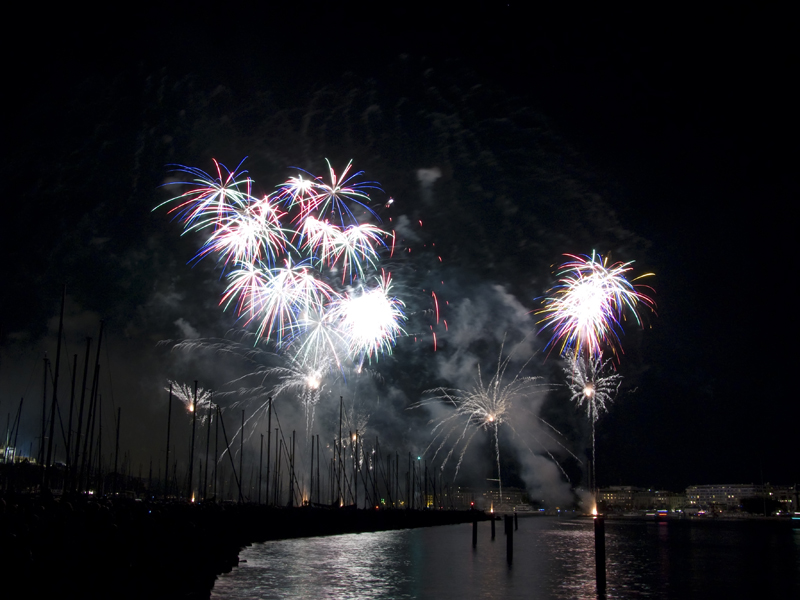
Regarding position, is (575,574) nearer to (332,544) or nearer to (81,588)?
(332,544)

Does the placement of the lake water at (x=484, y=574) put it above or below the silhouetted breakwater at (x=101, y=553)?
below

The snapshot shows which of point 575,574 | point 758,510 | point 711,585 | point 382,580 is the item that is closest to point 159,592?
point 382,580

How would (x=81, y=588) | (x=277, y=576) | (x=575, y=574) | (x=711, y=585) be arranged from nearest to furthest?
(x=81, y=588) → (x=277, y=576) → (x=711, y=585) → (x=575, y=574)

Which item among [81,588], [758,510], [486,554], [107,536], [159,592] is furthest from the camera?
[758,510]

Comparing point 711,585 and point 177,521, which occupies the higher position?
point 177,521

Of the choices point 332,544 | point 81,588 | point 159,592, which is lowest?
point 332,544

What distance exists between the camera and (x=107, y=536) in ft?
42.6

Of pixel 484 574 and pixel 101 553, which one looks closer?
pixel 101 553

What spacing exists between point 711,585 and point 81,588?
2469cm

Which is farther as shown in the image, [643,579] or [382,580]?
[643,579]

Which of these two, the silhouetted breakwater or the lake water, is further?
the lake water

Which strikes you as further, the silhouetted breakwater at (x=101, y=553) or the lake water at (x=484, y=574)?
the lake water at (x=484, y=574)

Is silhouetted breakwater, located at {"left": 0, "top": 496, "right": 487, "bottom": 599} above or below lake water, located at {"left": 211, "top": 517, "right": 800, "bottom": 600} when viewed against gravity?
above

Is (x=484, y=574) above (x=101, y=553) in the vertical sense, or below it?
below
